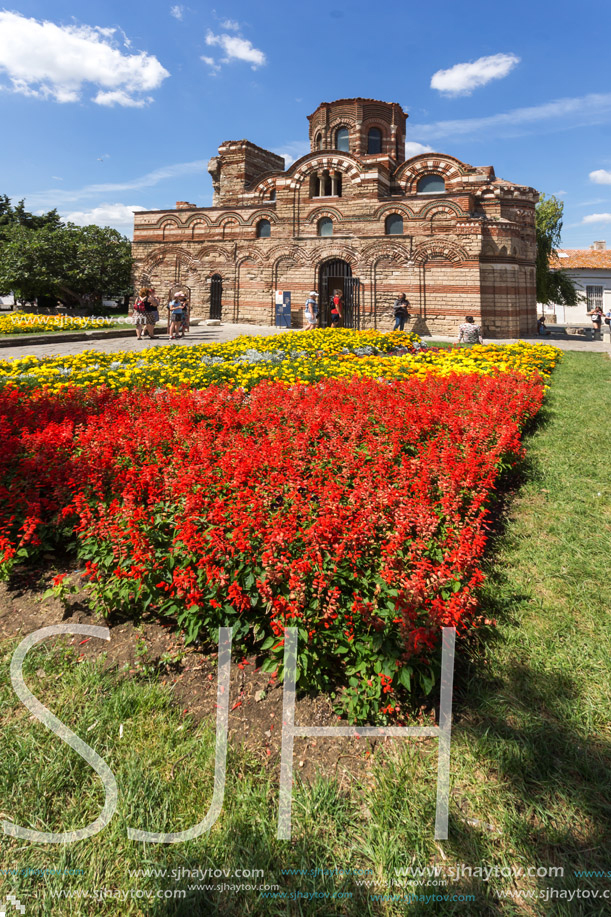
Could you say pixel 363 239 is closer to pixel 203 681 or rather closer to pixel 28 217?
Result: pixel 203 681

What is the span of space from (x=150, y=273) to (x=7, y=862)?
97.6ft

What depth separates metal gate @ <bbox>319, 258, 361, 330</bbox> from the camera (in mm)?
23891

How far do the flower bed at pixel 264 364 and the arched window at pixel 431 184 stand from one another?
47.6ft

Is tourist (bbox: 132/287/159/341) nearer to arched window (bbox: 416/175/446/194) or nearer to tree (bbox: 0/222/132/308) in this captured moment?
arched window (bbox: 416/175/446/194)

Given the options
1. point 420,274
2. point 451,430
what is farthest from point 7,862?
point 420,274

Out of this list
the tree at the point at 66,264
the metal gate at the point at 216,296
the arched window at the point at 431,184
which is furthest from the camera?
the tree at the point at 66,264

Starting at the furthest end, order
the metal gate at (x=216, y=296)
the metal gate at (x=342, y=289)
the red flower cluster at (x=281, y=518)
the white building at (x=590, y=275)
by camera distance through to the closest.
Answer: the white building at (x=590, y=275) < the metal gate at (x=216, y=296) < the metal gate at (x=342, y=289) < the red flower cluster at (x=281, y=518)

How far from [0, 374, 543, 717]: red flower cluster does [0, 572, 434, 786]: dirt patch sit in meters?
0.15

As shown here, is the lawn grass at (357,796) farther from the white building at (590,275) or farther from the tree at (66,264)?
the white building at (590,275)

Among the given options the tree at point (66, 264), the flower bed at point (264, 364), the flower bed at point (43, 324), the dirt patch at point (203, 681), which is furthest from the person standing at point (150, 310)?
the tree at point (66, 264)

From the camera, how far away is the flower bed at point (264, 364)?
27.0 feet

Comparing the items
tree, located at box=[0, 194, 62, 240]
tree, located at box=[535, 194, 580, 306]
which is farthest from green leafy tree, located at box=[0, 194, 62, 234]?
tree, located at box=[535, 194, 580, 306]

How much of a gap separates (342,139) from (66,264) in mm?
18365

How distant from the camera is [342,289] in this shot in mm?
25297
